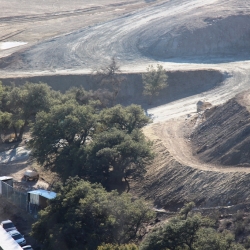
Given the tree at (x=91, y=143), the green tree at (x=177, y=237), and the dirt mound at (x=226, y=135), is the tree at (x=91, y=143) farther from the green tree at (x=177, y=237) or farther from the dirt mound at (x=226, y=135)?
the green tree at (x=177, y=237)

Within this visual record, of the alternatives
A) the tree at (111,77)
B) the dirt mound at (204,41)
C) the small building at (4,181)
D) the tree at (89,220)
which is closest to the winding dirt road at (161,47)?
the dirt mound at (204,41)

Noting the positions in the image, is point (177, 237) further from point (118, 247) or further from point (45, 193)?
point (45, 193)

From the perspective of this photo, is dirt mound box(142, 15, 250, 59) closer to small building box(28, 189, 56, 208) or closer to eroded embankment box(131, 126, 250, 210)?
eroded embankment box(131, 126, 250, 210)

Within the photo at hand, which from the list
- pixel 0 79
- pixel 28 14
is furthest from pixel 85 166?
pixel 28 14

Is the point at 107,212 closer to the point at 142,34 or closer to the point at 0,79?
the point at 0,79

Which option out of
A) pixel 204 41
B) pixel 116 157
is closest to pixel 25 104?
pixel 116 157

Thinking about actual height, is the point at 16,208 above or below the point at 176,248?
below

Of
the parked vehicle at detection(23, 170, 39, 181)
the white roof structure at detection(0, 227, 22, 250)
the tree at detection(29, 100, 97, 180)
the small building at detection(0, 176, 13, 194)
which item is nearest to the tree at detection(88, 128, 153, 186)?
the tree at detection(29, 100, 97, 180)
